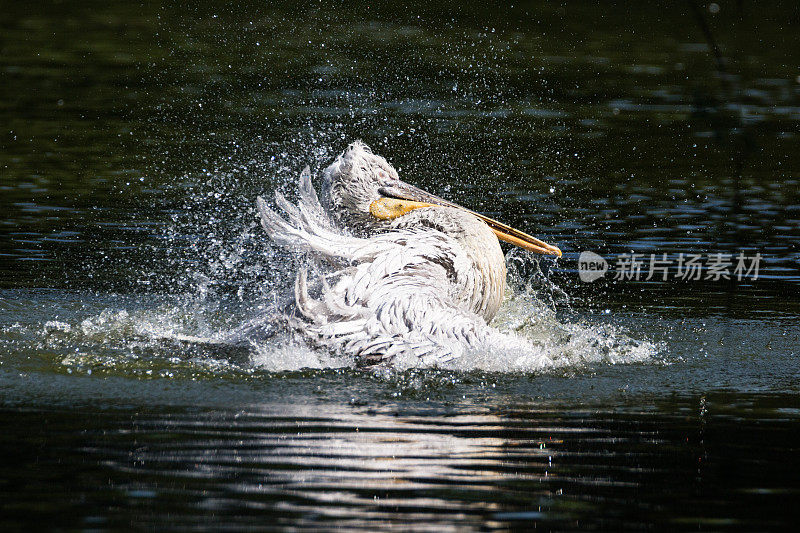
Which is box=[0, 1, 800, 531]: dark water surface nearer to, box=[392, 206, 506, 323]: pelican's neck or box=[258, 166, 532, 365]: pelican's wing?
box=[258, 166, 532, 365]: pelican's wing

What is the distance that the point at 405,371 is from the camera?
662 cm

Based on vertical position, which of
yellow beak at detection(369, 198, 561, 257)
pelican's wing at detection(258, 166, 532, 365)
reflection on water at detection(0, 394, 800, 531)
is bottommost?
reflection on water at detection(0, 394, 800, 531)

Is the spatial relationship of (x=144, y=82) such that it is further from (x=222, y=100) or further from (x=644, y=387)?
(x=644, y=387)

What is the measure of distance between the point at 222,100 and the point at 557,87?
5.07 m

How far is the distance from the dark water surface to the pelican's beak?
525 mm

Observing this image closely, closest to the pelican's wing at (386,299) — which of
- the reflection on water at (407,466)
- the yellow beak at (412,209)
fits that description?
the yellow beak at (412,209)

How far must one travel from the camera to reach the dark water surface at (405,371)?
4922 millimetres

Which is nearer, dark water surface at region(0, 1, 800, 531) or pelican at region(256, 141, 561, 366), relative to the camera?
dark water surface at region(0, 1, 800, 531)

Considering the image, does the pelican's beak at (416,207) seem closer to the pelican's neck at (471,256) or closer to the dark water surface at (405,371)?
the pelican's neck at (471,256)

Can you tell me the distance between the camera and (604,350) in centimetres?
737

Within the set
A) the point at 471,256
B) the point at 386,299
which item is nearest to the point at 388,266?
Answer: the point at 386,299

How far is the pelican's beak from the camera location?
26.2 feet

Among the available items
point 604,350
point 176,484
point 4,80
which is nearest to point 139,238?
point 604,350

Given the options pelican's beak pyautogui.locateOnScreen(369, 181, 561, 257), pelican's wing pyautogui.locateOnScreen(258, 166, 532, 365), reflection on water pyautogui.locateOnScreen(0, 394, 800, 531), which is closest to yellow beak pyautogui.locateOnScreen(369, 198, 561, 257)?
pelican's beak pyautogui.locateOnScreen(369, 181, 561, 257)
